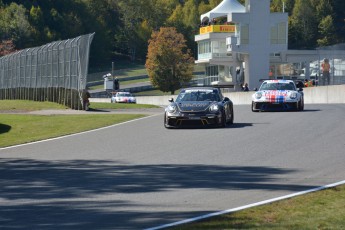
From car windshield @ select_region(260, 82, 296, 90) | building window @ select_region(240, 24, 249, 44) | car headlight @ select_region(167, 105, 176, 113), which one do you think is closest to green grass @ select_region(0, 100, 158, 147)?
car headlight @ select_region(167, 105, 176, 113)

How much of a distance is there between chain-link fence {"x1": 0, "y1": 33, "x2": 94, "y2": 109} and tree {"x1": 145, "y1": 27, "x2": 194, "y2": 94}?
4304 centimetres

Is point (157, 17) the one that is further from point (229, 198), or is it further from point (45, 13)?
point (229, 198)

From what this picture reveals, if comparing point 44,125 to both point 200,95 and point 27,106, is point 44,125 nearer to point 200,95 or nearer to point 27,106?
point 200,95

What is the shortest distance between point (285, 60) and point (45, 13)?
55.7 meters

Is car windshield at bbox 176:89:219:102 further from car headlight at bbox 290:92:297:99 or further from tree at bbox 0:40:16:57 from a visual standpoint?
tree at bbox 0:40:16:57

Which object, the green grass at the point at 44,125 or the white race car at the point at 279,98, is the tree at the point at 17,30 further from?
the white race car at the point at 279,98

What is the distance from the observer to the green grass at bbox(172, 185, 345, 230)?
930 centimetres

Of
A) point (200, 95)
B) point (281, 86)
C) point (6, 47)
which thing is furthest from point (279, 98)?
point (6, 47)

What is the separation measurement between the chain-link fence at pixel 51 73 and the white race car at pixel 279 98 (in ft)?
33.9

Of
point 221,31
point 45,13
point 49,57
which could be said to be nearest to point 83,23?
point 45,13

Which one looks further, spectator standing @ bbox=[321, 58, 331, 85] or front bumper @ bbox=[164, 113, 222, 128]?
spectator standing @ bbox=[321, 58, 331, 85]

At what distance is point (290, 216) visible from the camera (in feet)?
32.3

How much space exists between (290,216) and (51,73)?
1510 inches

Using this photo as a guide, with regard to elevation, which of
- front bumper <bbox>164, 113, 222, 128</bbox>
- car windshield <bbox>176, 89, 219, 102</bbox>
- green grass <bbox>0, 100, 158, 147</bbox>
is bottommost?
green grass <bbox>0, 100, 158, 147</bbox>
